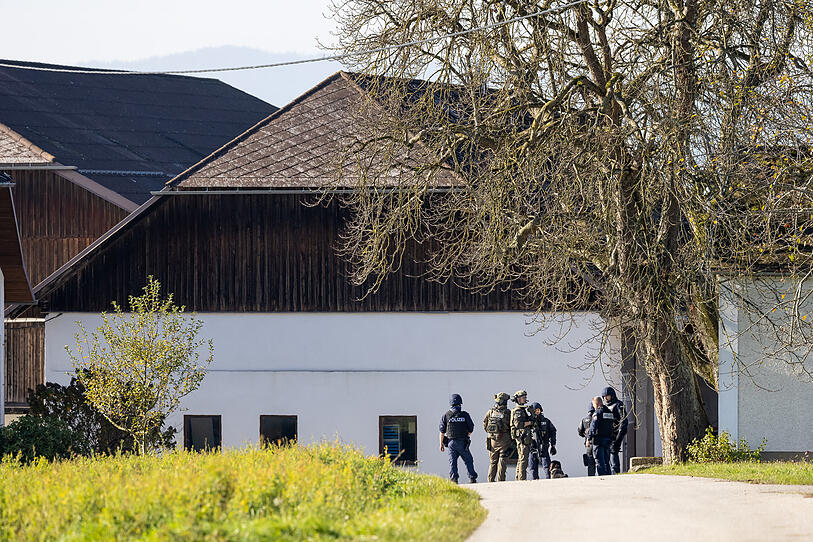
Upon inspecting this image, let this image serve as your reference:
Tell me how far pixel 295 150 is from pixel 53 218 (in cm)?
1132

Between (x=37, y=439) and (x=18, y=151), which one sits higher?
(x=18, y=151)

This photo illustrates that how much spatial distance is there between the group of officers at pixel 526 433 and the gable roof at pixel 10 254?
844 centimetres

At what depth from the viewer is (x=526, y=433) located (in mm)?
20234

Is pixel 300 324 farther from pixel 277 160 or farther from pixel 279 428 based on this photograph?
pixel 277 160

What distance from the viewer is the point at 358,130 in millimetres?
26297

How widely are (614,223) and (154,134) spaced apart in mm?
28818

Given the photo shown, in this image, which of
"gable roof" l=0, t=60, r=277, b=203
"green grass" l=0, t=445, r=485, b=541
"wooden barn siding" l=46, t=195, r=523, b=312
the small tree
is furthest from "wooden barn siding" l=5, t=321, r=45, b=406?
"green grass" l=0, t=445, r=485, b=541

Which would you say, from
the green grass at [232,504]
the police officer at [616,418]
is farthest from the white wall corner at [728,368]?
the green grass at [232,504]

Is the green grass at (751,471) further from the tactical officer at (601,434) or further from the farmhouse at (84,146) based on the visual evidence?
the farmhouse at (84,146)

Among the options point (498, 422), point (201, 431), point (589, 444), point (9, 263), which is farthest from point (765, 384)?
point (9, 263)

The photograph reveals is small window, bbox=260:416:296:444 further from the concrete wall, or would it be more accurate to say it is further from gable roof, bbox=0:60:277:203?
gable roof, bbox=0:60:277:203

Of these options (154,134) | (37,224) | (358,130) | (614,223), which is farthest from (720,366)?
(154,134)

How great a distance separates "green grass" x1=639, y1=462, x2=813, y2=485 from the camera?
1474cm

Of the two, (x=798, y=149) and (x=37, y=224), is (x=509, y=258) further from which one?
(x=37, y=224)
